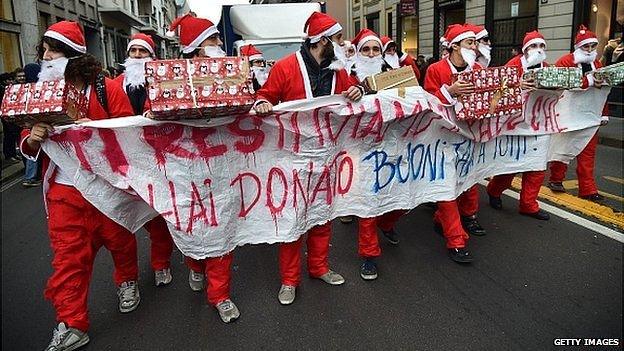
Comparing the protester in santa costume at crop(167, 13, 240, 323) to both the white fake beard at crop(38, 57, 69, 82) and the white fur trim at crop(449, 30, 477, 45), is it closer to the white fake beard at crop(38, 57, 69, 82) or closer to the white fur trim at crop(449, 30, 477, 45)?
the white fake beard at crop(38, 57, 69, 82)

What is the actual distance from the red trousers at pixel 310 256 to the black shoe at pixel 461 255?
1.07 m

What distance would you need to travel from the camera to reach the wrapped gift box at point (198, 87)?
2.59 meters

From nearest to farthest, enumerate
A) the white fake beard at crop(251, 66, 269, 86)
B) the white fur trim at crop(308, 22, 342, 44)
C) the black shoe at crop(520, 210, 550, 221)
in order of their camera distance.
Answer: the white fur trim at crop(308, 22, 342, 44)
the black shoe at crop(520, 210, 550, 221)
the white fake beard at crop(251, 66, 269, 86)

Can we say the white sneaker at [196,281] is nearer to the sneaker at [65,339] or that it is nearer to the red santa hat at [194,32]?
the sneaker at [65,339]

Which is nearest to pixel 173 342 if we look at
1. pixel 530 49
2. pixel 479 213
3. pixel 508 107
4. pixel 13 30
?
pixel 508 107

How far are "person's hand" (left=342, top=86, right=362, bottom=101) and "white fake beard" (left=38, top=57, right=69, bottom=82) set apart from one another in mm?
1754

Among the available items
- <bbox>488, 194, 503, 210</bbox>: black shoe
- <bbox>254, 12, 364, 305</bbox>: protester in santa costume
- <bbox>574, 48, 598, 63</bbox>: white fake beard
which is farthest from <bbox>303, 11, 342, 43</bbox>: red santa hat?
<bbox>574, 48, 598, 63</bbox>: white fake beard

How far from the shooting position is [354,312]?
330cm

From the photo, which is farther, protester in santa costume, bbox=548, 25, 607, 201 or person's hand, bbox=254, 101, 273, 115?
protester in santa costume, bbox=548, 25, 607, 201

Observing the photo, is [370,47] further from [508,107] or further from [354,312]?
[354,312]

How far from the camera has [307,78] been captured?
3416 mm

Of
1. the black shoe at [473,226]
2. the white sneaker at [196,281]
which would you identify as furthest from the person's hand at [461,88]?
the white sneaker at [196,281]

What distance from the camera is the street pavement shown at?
9.84ft

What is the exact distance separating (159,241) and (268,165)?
3.62 ft
